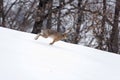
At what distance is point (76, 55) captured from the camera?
8.75 metres

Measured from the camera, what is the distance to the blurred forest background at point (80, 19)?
21266 millimetres

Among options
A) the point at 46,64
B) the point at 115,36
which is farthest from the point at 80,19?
the point at 46,64

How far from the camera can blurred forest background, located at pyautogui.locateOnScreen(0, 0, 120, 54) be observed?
21266 mm

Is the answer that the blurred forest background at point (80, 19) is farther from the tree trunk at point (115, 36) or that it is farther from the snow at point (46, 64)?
the snow at point (46, 64)

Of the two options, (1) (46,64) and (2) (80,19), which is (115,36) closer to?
(2) (80,19)

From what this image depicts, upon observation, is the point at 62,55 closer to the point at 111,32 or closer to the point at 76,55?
the point at 76,55

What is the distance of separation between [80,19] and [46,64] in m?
15.2

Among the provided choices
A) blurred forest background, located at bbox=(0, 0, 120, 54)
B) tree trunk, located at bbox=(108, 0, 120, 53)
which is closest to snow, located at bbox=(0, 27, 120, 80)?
blurred forest background, located at bbox=(0, 0, 120, 54)

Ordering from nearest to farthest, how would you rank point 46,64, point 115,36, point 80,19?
point 46,64, point 115,36, point 80,19

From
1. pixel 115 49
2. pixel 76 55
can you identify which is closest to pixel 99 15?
pixel 115 49

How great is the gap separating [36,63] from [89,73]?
108cm

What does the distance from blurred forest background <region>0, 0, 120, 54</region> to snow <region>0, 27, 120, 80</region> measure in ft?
38.7

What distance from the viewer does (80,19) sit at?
71.8 ft

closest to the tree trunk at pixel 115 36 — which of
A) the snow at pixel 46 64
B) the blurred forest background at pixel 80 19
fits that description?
the blurred forest background at pixel 80 19
